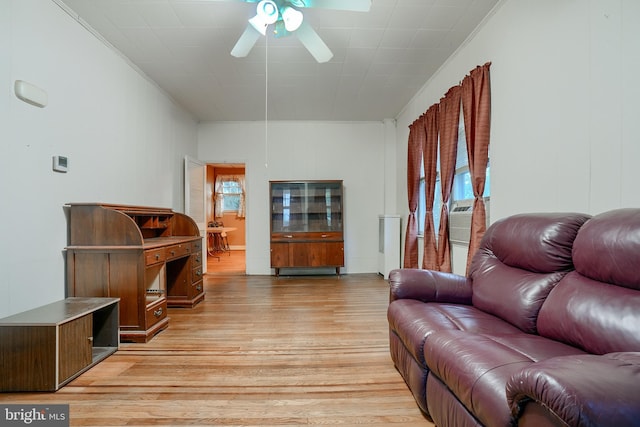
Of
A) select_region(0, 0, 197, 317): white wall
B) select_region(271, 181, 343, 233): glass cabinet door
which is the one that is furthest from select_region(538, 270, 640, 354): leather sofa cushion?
select_region(271, 181, 343, 233): glass cabinet door

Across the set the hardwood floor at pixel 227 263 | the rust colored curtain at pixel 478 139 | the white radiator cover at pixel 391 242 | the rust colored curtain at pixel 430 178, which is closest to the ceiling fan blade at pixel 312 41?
the rust colored curtain at pixel 478 139

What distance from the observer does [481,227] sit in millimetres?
2574

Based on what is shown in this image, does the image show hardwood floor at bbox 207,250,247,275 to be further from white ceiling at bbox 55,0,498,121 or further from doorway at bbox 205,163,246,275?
white ceiling at bbox 55,0,498,121

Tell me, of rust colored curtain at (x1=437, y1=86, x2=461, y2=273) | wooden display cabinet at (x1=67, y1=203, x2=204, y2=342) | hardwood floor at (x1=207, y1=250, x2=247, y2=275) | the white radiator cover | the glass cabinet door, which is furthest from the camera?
hardwood floor at (x1=207, y1=250, x2=247, y2=275)

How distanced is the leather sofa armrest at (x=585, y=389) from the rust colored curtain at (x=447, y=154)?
8.28 ft

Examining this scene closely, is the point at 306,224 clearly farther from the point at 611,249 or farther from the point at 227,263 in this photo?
the point at 611,249

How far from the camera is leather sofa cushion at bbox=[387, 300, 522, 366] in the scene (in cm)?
149

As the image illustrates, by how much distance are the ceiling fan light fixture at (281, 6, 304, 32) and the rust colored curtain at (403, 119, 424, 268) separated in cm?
246

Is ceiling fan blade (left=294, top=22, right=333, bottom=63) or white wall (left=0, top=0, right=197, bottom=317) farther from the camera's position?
ceiling fan blade (left=294, top=22, right=333, bottom=63)

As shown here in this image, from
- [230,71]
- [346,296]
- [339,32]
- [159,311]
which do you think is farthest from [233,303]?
[339,32]

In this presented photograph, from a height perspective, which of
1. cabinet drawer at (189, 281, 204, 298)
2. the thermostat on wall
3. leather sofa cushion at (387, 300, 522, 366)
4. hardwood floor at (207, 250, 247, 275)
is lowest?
hardwood floor at (207, 250, 247, 275)

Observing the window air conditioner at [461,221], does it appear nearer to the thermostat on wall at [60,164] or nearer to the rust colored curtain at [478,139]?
the rust colored curtain at [478,139]

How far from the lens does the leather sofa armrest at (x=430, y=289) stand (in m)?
1.98

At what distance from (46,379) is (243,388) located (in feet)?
3.80
